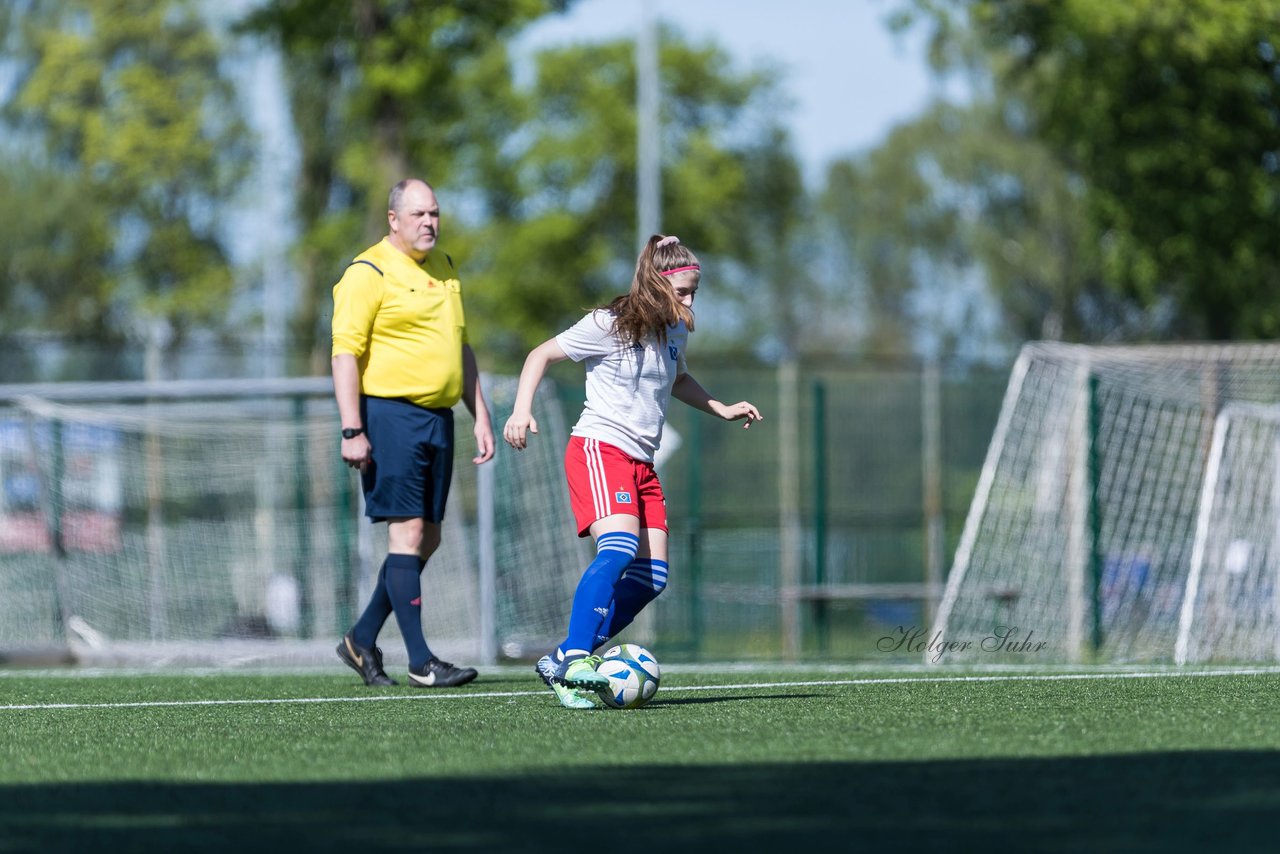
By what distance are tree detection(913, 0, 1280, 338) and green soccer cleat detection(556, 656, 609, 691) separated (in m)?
15.2

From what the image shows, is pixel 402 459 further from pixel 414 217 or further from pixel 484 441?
pixel 414 217

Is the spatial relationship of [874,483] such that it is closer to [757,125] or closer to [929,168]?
[757,125]

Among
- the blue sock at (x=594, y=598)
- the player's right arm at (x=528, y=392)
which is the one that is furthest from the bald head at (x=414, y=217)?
the blue sock at (x=594, y=598)

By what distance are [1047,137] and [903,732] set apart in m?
21.2

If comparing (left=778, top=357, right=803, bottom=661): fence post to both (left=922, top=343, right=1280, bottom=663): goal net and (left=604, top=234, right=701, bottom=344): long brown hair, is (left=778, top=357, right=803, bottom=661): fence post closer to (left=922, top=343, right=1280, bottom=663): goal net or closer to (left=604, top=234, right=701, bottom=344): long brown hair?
(left=922, top=343, right=1280, bottom=663): goal net

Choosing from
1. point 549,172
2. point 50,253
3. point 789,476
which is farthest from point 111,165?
point 789,476

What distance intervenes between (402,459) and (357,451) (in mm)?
186

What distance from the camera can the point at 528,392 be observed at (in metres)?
6.86

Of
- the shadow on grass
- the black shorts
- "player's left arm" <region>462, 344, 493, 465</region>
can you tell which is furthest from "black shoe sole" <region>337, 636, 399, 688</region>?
the shadow on grass

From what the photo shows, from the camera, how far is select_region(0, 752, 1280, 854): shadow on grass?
12.1 feet

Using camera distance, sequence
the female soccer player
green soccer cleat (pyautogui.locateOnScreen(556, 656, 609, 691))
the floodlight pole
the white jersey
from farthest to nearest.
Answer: the floodlight pole < the white jersey < the female soccer player < green soccer cleat (pyautogui.locateOnScreen(556, 656, 609, 691))

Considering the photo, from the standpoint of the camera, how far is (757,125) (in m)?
52.4

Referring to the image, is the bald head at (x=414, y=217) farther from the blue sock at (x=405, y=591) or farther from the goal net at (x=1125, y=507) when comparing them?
the goal net at (x=1125, y=507)

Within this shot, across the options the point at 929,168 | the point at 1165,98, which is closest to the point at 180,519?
the point at 1165,98
